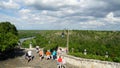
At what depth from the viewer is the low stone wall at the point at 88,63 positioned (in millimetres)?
19531

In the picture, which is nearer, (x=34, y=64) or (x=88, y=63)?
(x=88, y=63)

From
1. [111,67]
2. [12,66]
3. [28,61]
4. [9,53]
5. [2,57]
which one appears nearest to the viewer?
[111,67]

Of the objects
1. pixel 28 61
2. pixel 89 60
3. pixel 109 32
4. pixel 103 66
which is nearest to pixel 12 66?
pixel 28 61

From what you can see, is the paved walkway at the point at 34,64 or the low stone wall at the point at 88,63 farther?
the paved walkway at the point at 34,64

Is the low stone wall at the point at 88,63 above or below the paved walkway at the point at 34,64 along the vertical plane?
above

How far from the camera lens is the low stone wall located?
19.5 metres

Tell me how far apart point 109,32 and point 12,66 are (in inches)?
4202

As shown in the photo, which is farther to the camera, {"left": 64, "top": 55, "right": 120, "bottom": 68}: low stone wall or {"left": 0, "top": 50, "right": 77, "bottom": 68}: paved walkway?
{"left": 0, "top": 50, "right": 77, "bottom": 68}: paved walkway

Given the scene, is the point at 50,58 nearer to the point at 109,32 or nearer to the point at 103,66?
the point at 103,66

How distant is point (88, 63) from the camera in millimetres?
21906

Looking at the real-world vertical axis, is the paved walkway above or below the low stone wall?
below

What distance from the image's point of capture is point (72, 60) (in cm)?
2414

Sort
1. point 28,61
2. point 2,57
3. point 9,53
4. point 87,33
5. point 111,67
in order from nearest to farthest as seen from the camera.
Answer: point 111,67 < point 28,61 < point 2,57 < point 9,53 < point 87,33

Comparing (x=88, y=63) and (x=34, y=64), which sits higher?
(x=88, y=63)
